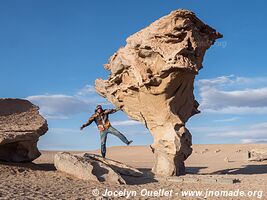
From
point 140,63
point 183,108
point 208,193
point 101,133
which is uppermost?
point 140,63

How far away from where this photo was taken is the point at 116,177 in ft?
35.9

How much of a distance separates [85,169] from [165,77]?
479 cm

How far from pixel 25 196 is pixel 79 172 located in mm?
3288

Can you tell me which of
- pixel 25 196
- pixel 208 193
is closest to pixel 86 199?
pixel 25 196

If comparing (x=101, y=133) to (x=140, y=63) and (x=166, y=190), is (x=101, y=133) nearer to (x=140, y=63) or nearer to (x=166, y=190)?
(x=140, y=63)

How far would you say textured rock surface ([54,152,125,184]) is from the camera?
10.7 metres

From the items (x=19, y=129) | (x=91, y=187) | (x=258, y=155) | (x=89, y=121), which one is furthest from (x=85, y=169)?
(x=258, y=155)

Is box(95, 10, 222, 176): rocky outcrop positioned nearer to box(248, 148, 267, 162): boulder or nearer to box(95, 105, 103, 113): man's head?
box(95, 105, 103, 113): man's head

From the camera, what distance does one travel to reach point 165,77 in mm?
13523

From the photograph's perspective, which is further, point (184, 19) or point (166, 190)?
point (184, 19)

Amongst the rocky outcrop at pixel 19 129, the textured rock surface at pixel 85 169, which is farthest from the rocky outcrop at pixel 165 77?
the rocky outcrop at pixel 19 129

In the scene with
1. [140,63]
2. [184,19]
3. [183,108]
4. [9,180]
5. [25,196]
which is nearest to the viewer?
[25,196]

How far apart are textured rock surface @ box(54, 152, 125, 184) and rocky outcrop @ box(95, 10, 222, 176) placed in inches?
129

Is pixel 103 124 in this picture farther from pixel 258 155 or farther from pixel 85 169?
pixel 258 155
